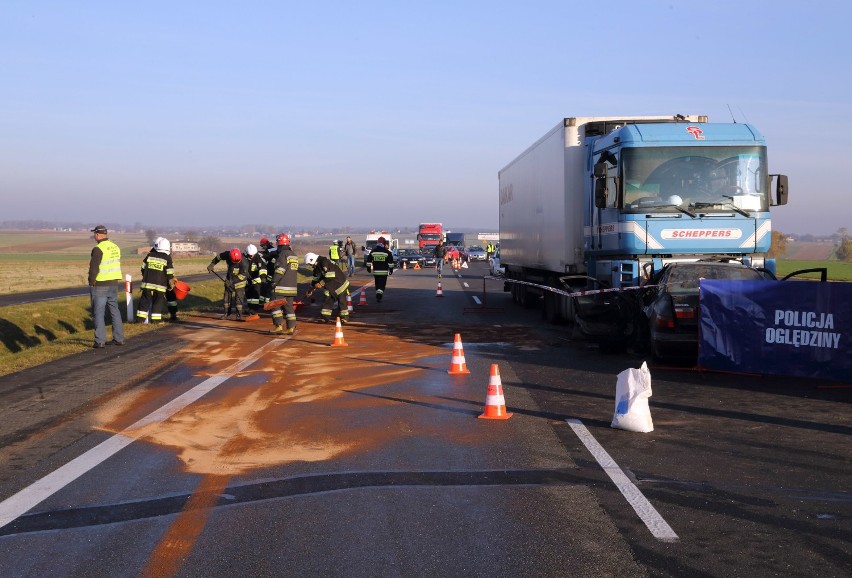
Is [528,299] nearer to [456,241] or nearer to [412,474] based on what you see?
[412,474]

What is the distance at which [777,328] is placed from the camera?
13250mm

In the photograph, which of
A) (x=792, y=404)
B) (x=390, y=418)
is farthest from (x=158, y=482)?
(x=792, y=404)

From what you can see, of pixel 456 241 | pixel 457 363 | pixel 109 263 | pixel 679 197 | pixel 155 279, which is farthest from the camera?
pixel 456 241

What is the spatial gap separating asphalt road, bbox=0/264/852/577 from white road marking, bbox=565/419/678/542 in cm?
3

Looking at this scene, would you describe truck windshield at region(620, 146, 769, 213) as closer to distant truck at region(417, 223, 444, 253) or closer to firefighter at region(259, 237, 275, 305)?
firefighter at region(259, 237, 275, 305)

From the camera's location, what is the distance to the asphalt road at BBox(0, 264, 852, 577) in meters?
5.48

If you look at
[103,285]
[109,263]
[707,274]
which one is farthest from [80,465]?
[707,274]

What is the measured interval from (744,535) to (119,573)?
11.9 ft

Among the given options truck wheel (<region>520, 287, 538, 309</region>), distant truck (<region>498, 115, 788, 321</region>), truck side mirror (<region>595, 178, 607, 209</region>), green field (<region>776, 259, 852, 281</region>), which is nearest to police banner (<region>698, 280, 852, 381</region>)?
distant truck (<region>498, 115, 788, 321</region>)

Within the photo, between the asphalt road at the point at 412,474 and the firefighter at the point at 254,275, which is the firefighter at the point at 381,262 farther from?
the asphalt road at the point at 412,474

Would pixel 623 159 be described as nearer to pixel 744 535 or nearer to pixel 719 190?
pixel 719 190

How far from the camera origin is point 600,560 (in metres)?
5.34

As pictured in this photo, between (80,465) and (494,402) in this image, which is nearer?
(80,465)

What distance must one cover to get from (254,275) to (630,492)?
17.1 metres
